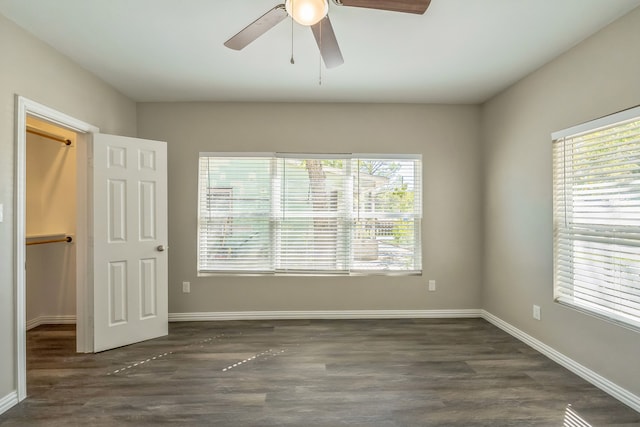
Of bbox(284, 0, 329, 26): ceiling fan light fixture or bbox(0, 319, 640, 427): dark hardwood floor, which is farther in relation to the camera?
bbox(0, 319, 640, 427): dark hardwood floor

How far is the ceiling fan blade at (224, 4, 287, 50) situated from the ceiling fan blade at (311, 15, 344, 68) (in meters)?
0.21

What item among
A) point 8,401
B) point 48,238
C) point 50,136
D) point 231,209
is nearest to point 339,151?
point 231,209

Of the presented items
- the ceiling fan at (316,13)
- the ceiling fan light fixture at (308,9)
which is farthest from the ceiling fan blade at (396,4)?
the ceiling fan light fixture at (308,9)

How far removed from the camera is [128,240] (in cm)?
325

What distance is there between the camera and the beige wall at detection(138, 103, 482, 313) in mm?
3967

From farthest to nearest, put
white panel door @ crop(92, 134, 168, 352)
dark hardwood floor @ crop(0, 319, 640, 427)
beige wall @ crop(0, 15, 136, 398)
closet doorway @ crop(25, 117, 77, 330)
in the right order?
closet doorway @ crop(25, 117, 77, 330) → white panel door @ crop(92, 134, 168, 352) → beige wall @ crop(0, 15, 136, 398) → dark hardwood floor @ crop(0, 319, 640, 427)

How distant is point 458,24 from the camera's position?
2.37 metres

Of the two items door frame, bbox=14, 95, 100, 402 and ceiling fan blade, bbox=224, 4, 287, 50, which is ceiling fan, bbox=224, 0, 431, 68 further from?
door frame, bbox=14, 95, 100, 402

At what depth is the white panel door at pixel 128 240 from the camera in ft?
10.2

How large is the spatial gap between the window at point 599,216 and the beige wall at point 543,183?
8 centimetres

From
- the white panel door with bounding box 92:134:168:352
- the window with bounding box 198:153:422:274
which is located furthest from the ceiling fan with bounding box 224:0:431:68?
the window with bounding box 198:153:422:274

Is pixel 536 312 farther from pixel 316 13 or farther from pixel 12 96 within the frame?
pixel 12 96

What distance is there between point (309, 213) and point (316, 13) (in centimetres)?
250

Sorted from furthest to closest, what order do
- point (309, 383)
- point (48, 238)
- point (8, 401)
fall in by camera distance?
point (48, 238) → point (309, 383) → point (8, 401)
